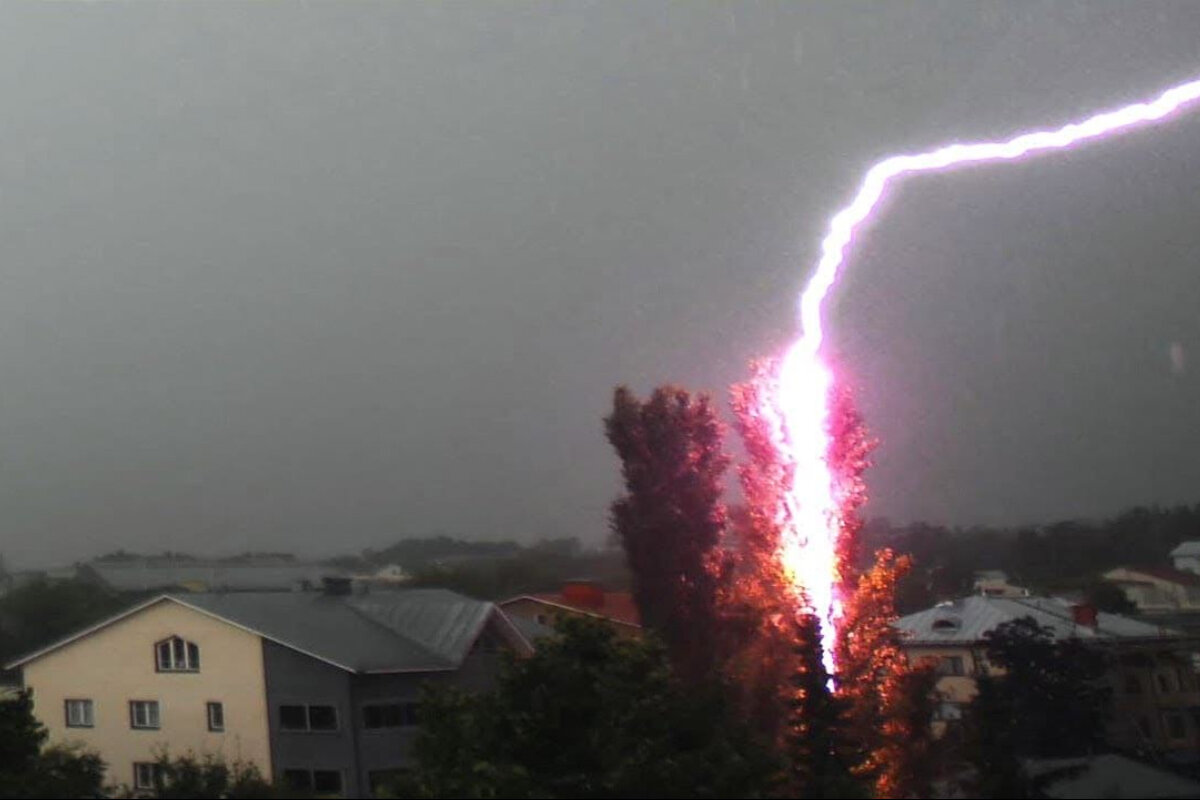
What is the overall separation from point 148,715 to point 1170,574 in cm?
2353

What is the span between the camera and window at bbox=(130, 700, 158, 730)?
76.6ft

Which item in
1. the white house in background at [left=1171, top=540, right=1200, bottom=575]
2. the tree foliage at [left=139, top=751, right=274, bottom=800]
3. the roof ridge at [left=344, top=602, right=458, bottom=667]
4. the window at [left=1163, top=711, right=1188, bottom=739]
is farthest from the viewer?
the white house in background at [left=1171, top=540, right=1200, bottom=575]

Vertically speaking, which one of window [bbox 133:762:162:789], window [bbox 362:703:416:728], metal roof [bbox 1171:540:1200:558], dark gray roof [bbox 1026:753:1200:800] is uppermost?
metal roof [bbox 1171:540:1200:558]

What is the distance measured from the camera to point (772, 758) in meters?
13.8

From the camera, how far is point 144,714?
23.4 m

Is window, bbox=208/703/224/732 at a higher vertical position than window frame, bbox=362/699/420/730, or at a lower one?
higher

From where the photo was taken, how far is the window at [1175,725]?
25250mm

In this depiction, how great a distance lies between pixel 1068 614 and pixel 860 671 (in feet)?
31.7

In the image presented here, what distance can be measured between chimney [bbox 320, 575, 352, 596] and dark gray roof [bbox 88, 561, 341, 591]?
1036 millimetres

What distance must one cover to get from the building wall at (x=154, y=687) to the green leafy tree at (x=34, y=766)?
4522 mm

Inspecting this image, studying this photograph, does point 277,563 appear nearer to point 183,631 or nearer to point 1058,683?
point 183,631

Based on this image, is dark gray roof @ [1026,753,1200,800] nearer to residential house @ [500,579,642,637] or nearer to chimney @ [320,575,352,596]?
residential house @ [500,579,642,637]

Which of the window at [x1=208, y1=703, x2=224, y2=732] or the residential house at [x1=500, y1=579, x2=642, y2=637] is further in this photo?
the residential house at [x1=500, y1=579, x2=642, y2=637]

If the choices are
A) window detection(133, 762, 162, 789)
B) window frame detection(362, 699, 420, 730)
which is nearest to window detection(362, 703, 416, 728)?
window frame detection(362, 699, 420, 730)
